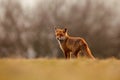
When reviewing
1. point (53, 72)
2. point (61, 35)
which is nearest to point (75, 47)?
point (61, 35)

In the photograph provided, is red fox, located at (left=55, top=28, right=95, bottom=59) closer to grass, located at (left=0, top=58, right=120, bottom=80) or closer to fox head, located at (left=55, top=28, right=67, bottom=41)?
fox head, located at (left=55, top=28, right=67, bottom=41)

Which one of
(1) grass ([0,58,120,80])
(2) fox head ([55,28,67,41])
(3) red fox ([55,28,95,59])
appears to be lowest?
(3) red fox ([55,28,95,59])

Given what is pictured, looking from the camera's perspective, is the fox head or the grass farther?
the fox head

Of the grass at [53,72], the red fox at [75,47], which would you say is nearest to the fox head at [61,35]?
the red fox at [75,47]

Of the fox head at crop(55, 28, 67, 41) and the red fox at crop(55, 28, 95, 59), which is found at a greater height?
the fox head at crop(55, 28, 67, 41)

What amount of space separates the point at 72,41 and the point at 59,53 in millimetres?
14130

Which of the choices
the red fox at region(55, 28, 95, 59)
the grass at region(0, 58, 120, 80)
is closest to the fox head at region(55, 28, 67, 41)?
the red fox at region(55, 28, 95, 59)

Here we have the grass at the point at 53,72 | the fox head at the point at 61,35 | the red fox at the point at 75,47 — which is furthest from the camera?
the fox head at the point at 61,35

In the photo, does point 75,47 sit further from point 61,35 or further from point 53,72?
point 53,72

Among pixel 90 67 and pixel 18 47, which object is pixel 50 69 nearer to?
pixel 90 67

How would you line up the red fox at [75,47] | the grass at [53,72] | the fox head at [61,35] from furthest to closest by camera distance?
the fox head at [61,35]
the red fox at [75,47]
the grass at [53,72]

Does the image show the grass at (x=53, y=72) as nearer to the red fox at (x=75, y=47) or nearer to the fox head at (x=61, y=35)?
the red fox at (x=75, y=47)

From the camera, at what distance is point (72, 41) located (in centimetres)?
1459

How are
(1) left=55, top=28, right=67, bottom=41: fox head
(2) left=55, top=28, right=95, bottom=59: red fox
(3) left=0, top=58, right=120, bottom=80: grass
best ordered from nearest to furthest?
1. (3) left=0, top=58, right=120, bottom=80: grass
2. (2) left=55, top=28, right=95, bottom=59: red fox
3. (1) left=55, top=28, right=67, bottom=41: fox head
